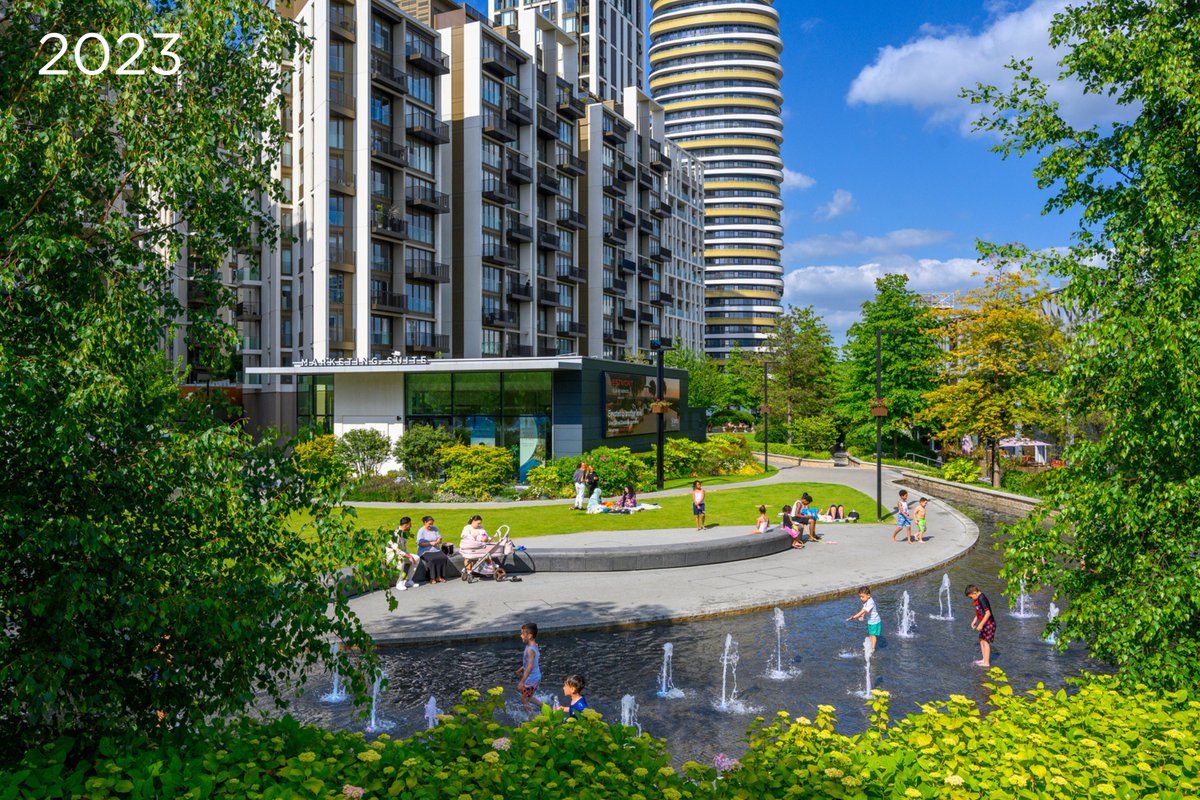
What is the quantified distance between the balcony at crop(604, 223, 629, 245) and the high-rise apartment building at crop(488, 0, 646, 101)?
27051 mm

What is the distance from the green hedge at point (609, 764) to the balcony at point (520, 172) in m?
62.4

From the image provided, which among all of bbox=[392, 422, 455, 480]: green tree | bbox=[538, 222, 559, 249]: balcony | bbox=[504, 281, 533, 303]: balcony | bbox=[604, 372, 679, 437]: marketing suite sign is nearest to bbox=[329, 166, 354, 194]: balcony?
bbox=[504, 281, 533, 303]: balcony

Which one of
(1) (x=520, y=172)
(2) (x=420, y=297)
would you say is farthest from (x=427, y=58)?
(2) (x=420, y=297)

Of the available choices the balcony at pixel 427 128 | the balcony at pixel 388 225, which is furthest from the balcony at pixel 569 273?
the balcony at pixel 388 225

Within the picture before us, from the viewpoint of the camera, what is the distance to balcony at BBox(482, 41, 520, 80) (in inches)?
2456

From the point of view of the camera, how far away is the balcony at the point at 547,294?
2780 inches

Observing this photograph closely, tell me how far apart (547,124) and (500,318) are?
59.4ft

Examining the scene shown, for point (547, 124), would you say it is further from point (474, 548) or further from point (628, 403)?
point (474, 548)

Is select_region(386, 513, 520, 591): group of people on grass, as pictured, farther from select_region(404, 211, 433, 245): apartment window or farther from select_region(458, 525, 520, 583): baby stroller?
select_region(404, 211, 433, 245): apartment window

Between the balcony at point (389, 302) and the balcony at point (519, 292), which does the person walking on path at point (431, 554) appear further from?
the balcony at point (519, 292)

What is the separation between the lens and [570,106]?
241ft

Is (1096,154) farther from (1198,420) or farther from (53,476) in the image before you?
(53,476)

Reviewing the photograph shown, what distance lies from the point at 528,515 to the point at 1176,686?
22.0 m

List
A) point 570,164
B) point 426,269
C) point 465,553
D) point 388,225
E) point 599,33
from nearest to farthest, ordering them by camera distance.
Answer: point 465,553 < point 388,225 < point 426,269 < point 570,164 < point 599,33
